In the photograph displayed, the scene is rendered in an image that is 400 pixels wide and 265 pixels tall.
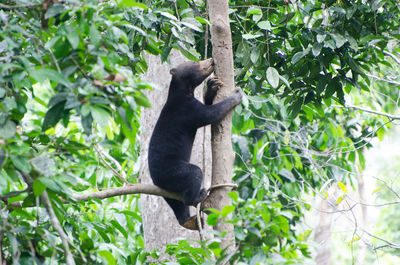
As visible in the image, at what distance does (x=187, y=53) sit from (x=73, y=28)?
152 centimetres

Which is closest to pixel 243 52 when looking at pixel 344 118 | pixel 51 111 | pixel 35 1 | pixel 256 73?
pixel 256 73

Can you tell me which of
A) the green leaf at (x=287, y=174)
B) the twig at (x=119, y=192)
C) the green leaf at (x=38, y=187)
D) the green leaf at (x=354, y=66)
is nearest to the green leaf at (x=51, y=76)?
the green leaf at (x=38, y=187)

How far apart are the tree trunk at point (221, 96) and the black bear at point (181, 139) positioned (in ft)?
1.07

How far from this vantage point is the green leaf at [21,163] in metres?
2.17

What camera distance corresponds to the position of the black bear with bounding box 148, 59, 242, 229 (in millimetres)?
3992

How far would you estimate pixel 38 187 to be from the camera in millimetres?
2254

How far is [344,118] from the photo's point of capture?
271 inches

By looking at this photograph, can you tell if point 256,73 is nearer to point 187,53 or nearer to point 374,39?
point 187,53

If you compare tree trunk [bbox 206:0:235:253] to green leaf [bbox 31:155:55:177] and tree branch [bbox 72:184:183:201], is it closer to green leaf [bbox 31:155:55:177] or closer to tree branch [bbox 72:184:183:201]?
tree branch [bbox 72:184:183:201]

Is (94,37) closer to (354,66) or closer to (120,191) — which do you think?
(120,191)

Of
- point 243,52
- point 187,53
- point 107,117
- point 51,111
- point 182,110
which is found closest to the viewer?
point 107,117

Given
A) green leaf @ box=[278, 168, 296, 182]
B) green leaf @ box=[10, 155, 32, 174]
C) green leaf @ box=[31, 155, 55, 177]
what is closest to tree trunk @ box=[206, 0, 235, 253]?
green leaf @ box=[31, 155, 55, 177]

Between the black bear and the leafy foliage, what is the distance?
0.27 m

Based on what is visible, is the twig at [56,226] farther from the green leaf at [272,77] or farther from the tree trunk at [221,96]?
the green leaf at [272,77]
